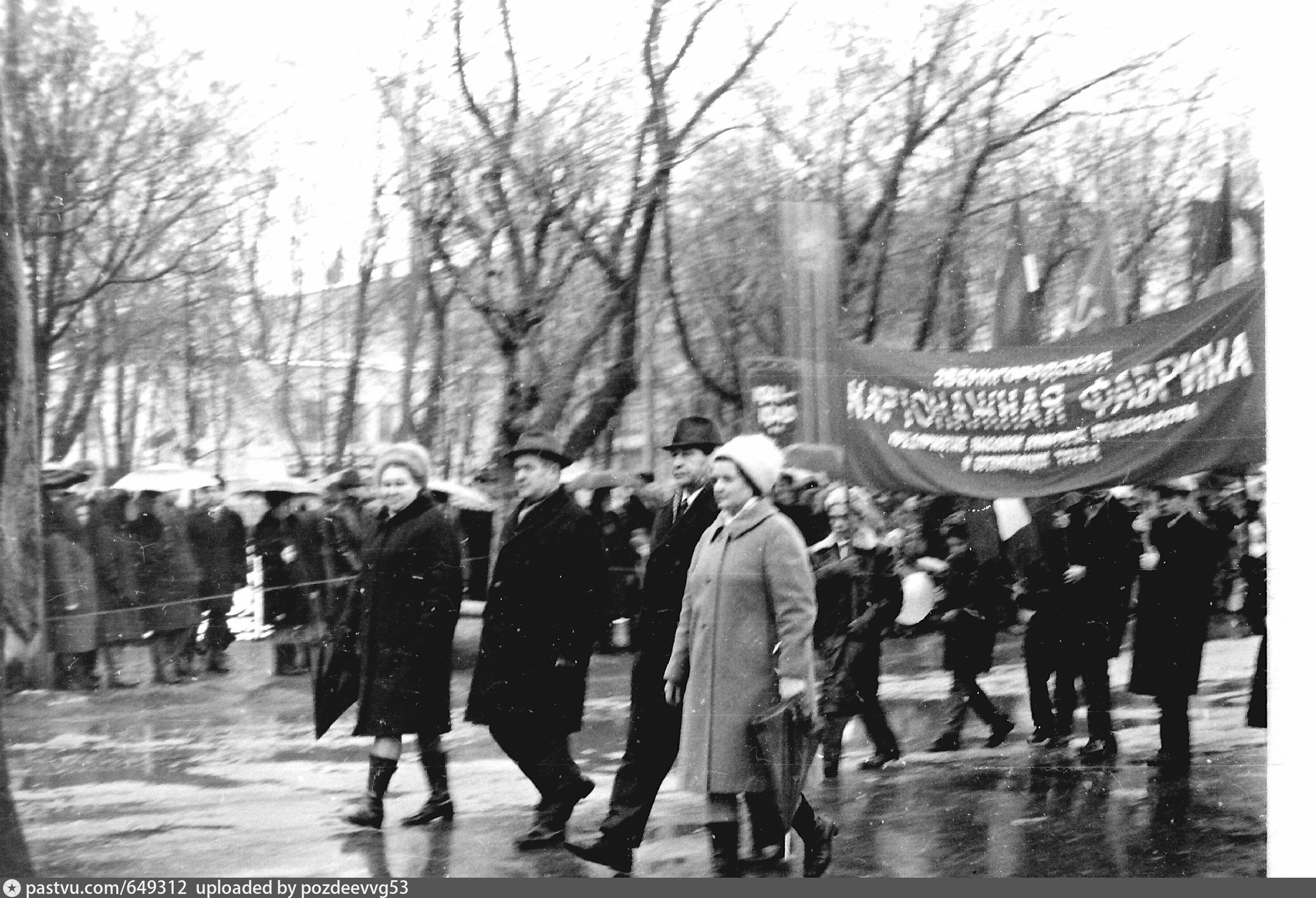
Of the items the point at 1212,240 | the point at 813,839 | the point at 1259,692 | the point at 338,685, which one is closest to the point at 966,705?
the point at 813,839

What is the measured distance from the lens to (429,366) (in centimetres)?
629

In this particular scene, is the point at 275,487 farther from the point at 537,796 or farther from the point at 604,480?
the point at 537,796

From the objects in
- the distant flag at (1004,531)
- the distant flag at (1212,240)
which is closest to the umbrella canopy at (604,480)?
the distant flag at (1004,531)

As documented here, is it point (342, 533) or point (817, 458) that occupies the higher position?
point (817, 458)

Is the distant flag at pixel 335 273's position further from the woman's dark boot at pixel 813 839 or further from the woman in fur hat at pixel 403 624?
the woman's dark boot at pixel 813 839

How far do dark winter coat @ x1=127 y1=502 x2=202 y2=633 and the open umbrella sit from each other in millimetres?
2107

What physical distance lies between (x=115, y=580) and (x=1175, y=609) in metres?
3.71

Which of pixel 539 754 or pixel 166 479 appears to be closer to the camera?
pixel 539 754

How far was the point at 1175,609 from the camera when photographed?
608 cm

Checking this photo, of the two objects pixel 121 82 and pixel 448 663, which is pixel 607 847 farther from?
pixel 121 82

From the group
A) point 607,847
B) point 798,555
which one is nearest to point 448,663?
point 607,847

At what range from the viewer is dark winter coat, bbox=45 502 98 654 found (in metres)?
6.24

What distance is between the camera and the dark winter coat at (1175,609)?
19.7 feet

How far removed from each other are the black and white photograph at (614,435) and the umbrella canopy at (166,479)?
3 centimetres
